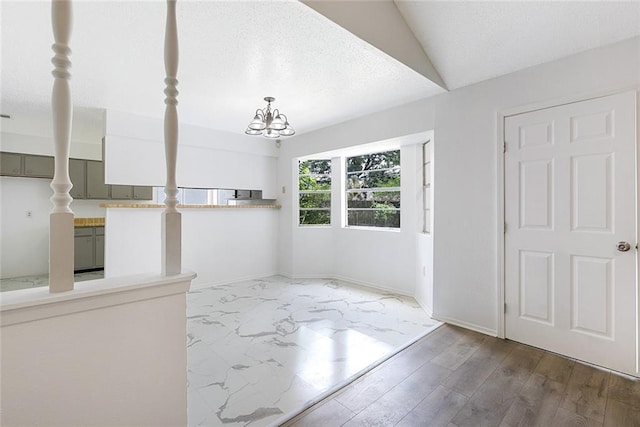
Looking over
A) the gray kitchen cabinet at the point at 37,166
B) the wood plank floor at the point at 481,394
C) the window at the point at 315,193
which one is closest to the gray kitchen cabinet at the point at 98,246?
the gray kitchen cabinet at the point at 37,166

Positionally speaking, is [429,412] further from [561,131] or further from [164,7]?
[164,7]

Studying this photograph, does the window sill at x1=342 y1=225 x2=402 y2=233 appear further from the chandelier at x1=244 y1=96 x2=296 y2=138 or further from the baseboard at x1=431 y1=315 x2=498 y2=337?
the chandelier at x1=244 y1=96 x2=296 y2=138

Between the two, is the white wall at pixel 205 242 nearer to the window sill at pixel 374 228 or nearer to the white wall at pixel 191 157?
the white wall at pixel 191 157

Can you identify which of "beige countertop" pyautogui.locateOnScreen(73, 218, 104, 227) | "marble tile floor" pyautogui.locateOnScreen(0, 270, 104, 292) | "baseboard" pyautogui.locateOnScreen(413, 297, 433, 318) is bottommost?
"baseboard" pyautogui.locateOnScreen(413, 297, 433, 318)

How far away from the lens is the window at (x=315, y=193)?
502cm

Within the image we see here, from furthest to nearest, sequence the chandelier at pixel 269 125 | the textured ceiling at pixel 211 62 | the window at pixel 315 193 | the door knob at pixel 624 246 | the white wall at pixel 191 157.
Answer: the window at pixel 315 193, the white wall at pixel 191 157, the chandelier at pixel 269 125, the door knob at pixel 624 246, the textured ceiling at pixel 211 62

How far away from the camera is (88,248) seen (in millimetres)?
5293

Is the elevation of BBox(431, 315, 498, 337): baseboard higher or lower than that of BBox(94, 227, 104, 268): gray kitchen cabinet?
lower

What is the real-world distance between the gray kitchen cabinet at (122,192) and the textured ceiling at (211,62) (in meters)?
1.97

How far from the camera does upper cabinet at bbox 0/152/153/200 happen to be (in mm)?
4695

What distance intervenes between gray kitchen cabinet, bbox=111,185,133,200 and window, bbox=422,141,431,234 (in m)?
5.32

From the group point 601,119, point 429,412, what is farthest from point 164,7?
point 601,119

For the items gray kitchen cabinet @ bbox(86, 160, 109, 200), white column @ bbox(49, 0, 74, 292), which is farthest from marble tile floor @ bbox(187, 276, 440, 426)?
gray kitchen cabinet @ bbox(86, 160, 109, 200)

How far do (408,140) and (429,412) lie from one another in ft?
9.58
